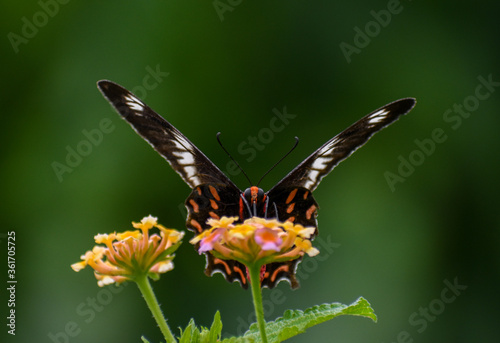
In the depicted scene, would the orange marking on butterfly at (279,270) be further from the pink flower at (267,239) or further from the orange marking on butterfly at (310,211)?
the pink flower at (267,239)

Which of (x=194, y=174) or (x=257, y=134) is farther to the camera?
(x=257, y=134)

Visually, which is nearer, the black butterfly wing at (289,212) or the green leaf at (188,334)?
the green leaf at (188,334)

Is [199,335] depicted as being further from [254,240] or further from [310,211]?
[310,211]

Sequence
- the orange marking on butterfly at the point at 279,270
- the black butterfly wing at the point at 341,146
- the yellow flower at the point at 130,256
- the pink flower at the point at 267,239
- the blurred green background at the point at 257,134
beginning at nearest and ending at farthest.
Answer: the pink flower at the point at 267,239 → the yellow flower at the point at 130,256 → the black butterfly wing at the point at 341,146 → the orange marking on butterfly at the point at 279,270 → the blurred green background at the point at 257,134

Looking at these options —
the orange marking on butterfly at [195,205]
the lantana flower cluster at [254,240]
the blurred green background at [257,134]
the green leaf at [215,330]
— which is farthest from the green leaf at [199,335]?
the blurred green background at [257,134]

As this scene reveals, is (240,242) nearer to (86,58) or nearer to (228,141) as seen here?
(228,141)

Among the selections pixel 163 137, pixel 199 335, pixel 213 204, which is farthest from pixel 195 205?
pixel 199 335

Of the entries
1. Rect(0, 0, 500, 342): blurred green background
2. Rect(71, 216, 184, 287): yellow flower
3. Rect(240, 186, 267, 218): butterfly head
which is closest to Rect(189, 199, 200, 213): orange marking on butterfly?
Rect(240, 186, 267, 218): butterfly head

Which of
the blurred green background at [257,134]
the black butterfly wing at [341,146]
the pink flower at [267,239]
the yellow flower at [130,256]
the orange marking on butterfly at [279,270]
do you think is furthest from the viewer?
the blurred green background at [257,134]
